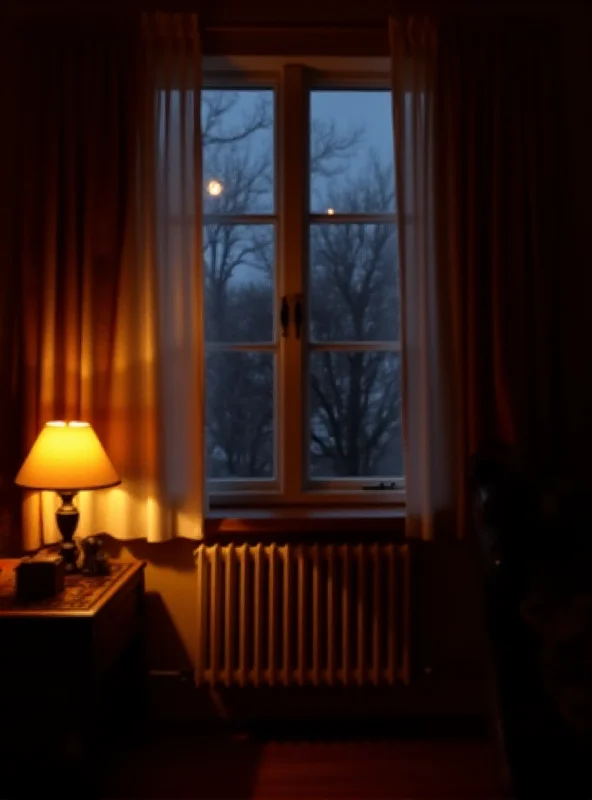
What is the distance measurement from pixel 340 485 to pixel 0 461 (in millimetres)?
1201

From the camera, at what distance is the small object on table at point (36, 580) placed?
7.14 feet

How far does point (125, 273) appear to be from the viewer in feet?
8.76

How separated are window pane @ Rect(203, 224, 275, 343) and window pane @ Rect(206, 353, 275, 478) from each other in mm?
91

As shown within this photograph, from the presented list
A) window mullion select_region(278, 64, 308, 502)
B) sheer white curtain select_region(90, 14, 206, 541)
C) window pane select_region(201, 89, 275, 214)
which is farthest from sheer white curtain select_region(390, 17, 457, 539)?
sheer white curtain select_region(90, 14, 206, 541)

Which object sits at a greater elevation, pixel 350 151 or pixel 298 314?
pixel 350 151

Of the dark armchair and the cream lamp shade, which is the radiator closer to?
the cream lamp shade

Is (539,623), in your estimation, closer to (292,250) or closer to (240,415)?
(240,415)

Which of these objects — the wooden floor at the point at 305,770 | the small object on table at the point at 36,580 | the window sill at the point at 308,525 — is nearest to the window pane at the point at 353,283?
the window sill at the point at 308,525

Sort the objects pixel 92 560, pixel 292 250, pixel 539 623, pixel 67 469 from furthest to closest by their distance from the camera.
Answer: pixel 292 250, pixel 92 560, pixel 67 469, pixel 539 623

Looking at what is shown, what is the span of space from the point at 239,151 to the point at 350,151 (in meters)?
0.41

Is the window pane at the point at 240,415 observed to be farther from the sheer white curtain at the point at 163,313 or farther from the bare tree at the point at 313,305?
the sheer white curtain at the point at 163,313

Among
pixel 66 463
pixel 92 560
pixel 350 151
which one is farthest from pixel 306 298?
pixel 92 560

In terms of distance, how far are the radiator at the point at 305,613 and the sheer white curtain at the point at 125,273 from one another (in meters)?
0.24

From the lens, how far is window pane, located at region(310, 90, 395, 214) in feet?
9.78
